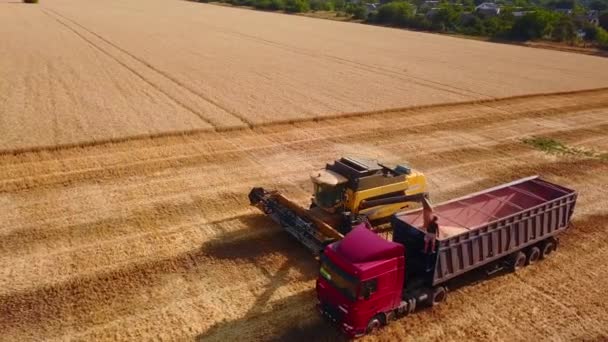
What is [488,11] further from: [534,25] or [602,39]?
[602,39]

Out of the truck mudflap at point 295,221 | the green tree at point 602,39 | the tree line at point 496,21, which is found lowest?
the truck mudflap at point 295,221

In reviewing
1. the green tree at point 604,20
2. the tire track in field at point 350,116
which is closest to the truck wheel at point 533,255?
the tire track in field at point 350,116

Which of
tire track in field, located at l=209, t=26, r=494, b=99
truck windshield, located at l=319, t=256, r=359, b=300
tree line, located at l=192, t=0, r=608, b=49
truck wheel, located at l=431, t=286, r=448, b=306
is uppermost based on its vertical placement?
tree line, located at l=192, t=0, r=608, b=49

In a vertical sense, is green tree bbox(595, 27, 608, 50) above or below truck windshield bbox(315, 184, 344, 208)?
above

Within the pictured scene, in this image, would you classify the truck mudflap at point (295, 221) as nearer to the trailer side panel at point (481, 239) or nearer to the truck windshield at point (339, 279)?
the truck windshield at point (339, 279)

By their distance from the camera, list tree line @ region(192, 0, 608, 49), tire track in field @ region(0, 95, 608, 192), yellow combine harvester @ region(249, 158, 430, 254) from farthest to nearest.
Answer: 1. tree line @ region(192, 0, 608, 49)
2. tire track in field @ region(0, 95, 608, 192)
3. yellow combine harvester @ region(249, 158, 430, 254)

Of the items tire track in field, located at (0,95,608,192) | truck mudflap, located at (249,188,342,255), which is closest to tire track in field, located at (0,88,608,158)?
tire track in field, located at (0,95,608,192)

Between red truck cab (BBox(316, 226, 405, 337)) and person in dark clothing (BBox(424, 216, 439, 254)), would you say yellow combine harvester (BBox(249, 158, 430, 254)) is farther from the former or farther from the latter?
red truck cab (BBox(316, 226, 405, 337))
